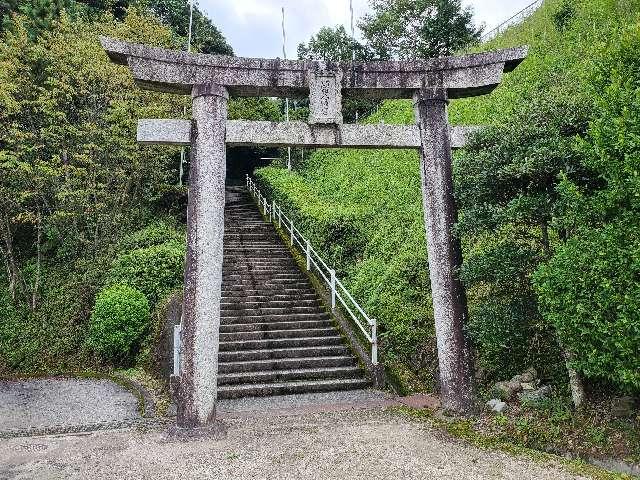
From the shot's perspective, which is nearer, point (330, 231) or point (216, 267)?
point (216, 267)

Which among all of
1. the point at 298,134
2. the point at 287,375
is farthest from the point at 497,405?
the point at 298,134

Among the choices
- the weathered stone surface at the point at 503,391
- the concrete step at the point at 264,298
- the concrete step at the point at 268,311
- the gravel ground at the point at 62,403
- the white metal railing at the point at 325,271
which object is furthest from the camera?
the concrete step at the point at 264,298

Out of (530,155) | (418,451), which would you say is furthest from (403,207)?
(418,451)

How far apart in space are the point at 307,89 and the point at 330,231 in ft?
18.1

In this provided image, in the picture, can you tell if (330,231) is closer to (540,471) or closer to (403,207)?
(403,207)

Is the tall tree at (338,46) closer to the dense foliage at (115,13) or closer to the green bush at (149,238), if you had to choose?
the dense foliage at (115,13)

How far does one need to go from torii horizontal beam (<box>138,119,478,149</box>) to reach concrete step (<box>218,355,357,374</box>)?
3.67m

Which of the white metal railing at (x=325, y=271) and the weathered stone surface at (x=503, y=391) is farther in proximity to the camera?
the white metal railing at (x=325, y=271)

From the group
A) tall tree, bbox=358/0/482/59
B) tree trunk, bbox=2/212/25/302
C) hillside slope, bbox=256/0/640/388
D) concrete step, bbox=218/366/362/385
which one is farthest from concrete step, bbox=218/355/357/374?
tall tree, bbox=358/0/482/59

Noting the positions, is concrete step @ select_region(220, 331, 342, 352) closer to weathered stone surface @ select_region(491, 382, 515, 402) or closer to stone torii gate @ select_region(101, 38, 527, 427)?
stone torii gate @ select_region(101, 38, 527, 427)

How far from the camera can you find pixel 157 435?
524 cm

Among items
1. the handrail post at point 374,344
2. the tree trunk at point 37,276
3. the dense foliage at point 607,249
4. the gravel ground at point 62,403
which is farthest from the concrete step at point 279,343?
the tree trunk at point 37,276

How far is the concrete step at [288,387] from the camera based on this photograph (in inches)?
277

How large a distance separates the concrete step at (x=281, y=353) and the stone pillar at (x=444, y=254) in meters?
2.76
